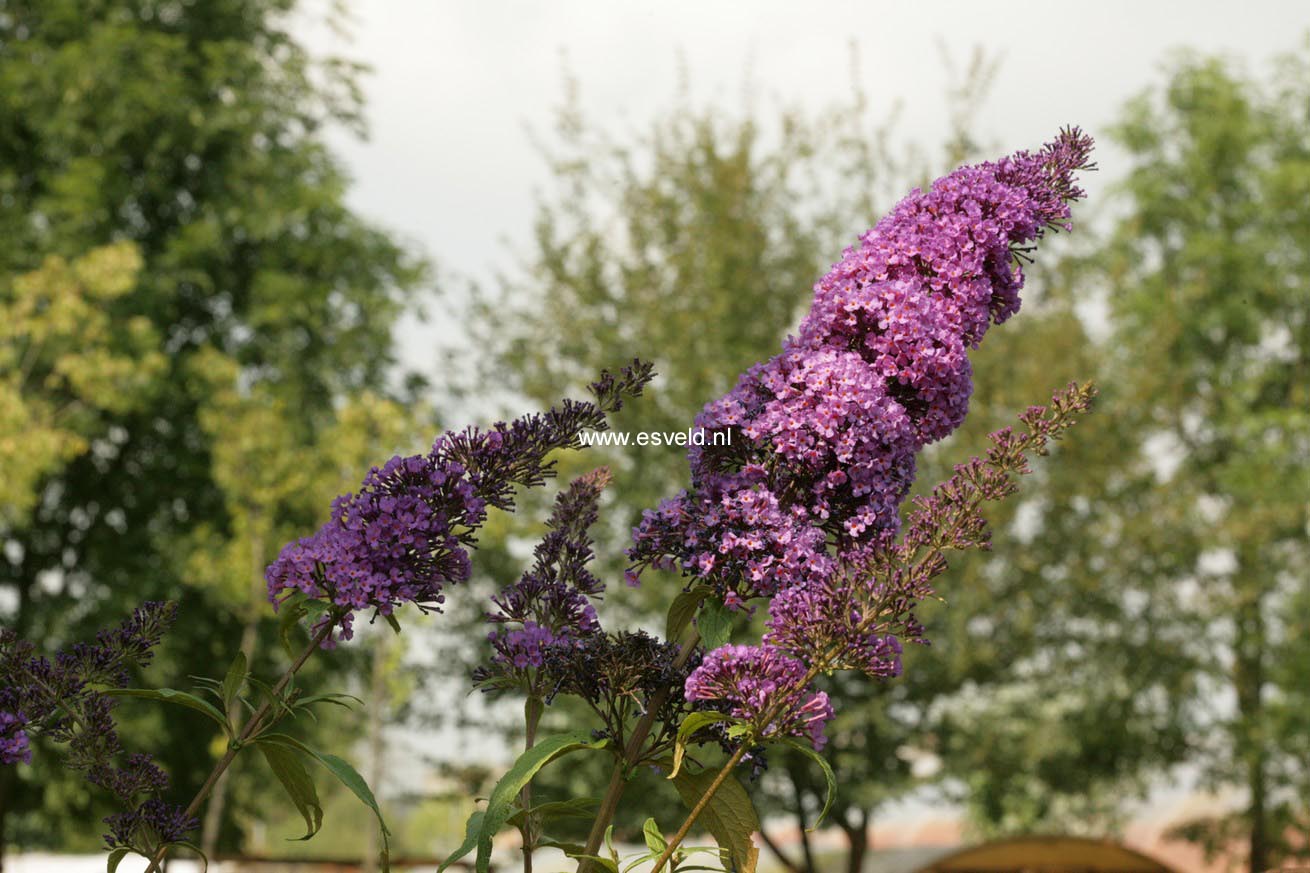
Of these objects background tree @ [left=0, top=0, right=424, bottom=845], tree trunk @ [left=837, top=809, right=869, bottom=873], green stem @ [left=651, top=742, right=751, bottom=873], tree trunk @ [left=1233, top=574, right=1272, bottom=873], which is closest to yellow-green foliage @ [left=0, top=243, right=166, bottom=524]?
background tree @ [left=0, top=0, right=424, bottom=845]

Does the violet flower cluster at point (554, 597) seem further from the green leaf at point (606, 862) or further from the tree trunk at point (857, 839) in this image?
the tree trunk at point (857, 839)

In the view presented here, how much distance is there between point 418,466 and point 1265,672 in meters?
28.0

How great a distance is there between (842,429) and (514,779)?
96cm

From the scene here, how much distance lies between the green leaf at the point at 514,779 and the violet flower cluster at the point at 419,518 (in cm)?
34

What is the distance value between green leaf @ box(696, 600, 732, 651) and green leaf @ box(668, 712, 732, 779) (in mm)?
171

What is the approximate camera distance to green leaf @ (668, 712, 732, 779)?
8.51 ft

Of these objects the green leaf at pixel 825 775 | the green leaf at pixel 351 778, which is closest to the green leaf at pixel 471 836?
the green leaf at pixel 351 778

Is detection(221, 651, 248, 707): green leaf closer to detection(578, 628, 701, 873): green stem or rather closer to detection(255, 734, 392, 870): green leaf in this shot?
detection(255, 734, 392, 870): green leaf

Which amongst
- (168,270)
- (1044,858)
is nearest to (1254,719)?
(1044,858)

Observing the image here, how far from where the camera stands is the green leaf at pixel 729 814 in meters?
2.80

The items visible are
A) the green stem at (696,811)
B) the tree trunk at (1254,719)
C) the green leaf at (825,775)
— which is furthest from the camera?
the tree trunk at (1254,719)

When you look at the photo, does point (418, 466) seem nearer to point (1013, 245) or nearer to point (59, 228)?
point (1013, 245)

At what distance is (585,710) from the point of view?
17609mm

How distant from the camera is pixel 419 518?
272 centimetres
